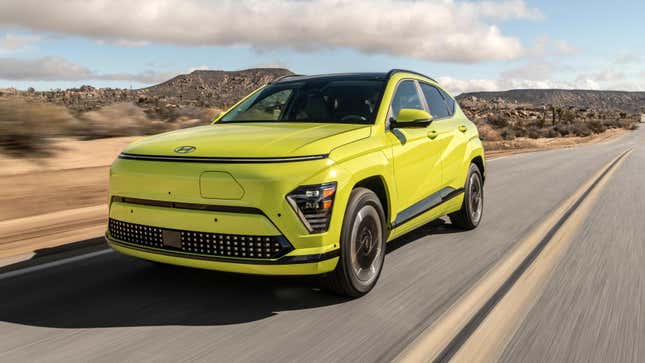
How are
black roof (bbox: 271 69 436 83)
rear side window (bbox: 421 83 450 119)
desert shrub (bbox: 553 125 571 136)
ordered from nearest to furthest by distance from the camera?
black roof (bbox: 271 69 436 83) < rear side window (bbox: 421 83 450 119) < desert shrub (bbox: 553 125 571 136)

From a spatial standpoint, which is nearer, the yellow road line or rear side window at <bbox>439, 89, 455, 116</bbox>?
the yellow road line

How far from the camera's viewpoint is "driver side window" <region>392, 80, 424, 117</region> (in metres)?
5.86

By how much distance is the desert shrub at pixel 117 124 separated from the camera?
1599 centimetres

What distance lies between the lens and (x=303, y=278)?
16.0 feet

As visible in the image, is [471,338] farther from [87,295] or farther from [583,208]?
[583,208]

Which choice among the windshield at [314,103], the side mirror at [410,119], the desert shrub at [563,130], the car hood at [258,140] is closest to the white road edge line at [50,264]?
the car hood at [258,140]

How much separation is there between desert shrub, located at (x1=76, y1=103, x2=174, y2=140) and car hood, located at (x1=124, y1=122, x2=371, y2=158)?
11008mm

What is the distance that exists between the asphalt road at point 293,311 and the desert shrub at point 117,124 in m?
10.7

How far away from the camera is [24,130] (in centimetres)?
1152

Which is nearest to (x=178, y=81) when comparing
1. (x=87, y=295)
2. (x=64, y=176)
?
(x=64, y=176)

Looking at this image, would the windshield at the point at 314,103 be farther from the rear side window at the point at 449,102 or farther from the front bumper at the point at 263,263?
the rear side window at the point at 449,102

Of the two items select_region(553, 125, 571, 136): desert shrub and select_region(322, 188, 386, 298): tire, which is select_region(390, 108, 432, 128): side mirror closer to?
select_region(322, 188, 386, 298): tire

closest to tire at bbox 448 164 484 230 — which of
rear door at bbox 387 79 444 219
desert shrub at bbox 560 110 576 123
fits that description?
rear door at bbox 387 79 444 219

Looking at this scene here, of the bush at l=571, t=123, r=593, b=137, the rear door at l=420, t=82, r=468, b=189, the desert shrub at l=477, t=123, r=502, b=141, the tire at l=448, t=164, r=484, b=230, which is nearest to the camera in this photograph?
the rear door at l=420, t=82, r=468, b=189
